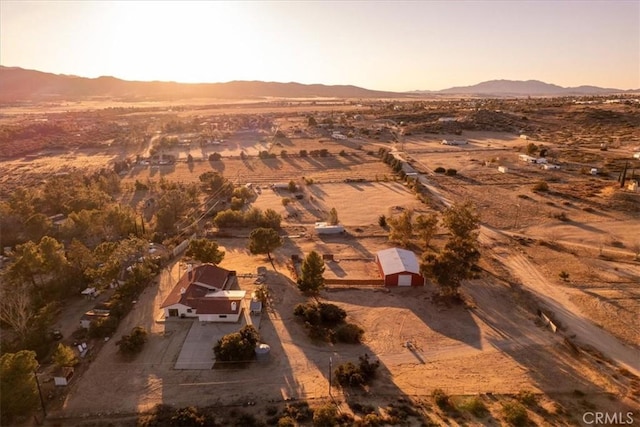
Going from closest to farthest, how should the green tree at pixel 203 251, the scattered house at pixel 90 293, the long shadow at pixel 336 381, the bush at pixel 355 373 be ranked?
1. the long shadow at pixel 336 381
2. the bush at pixel 355 373
3. the scattered house at pixel 90 293
4. the green tree at pixel 203 251

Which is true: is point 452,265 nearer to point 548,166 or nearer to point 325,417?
point 325,417

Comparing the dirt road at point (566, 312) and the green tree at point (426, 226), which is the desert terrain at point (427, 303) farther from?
the green tree at point (426, 226)

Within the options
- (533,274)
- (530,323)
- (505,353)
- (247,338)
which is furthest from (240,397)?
(533,274)

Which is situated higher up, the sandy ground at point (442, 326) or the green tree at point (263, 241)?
the green tree at point (263, 241)

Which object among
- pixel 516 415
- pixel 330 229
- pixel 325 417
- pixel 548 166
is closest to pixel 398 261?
pixel 330 229

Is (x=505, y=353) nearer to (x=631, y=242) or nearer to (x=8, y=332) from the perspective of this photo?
(x=631, y=242)

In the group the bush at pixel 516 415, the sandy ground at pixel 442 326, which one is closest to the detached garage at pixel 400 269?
the sandy ground at pixel 442 326
